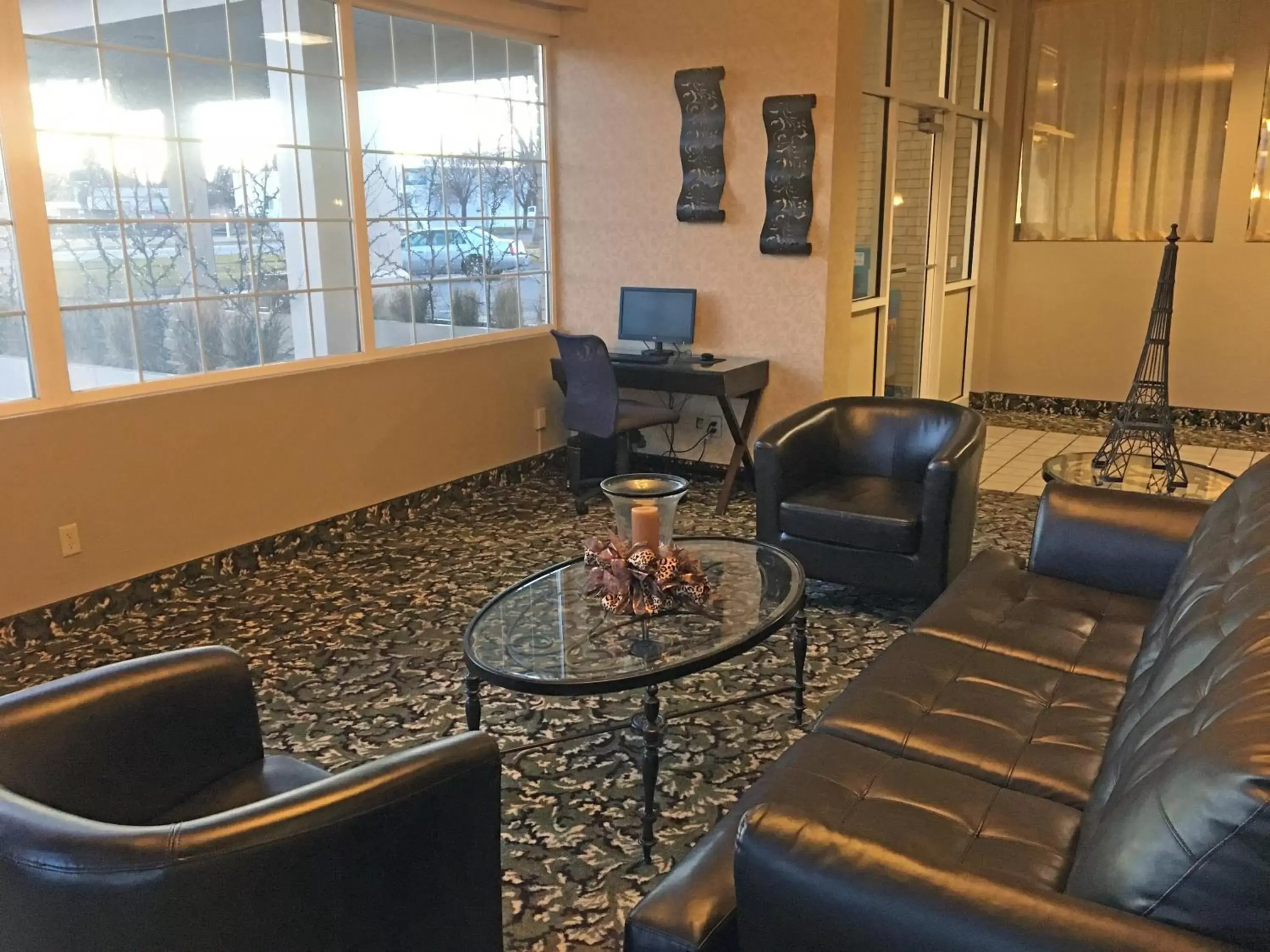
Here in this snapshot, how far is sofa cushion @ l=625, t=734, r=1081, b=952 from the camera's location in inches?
54.7

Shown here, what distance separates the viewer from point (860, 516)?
337cm

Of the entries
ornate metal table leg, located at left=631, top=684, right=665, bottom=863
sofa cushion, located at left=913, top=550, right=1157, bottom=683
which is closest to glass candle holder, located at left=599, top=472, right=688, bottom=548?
ornate metal table leg, located at left=631, top=684, right=665, bottom=863

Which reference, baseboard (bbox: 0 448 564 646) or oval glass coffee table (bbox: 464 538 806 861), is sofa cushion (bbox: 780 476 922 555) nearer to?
oval glass coffee table (bbox: 464 538 806 861)

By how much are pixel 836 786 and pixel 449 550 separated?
115 inches

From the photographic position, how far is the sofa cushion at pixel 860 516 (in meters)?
3.32

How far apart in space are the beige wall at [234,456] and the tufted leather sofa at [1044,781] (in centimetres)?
283

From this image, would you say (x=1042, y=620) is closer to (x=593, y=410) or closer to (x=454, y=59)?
(x=593, y=410)

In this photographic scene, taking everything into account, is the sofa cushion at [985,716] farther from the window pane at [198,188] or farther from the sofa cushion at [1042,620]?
the window pane at [198,188]

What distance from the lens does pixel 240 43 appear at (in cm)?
398

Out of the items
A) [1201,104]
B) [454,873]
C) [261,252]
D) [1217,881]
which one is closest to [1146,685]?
[1217,881]

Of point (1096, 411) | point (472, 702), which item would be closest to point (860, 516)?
point (472, 702)

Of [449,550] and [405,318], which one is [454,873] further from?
[405,318]

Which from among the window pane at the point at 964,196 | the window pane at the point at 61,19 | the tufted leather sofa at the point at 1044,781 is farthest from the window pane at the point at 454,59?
the tufted leather sofa at the point at 1044,781

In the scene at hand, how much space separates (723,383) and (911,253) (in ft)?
7.22
